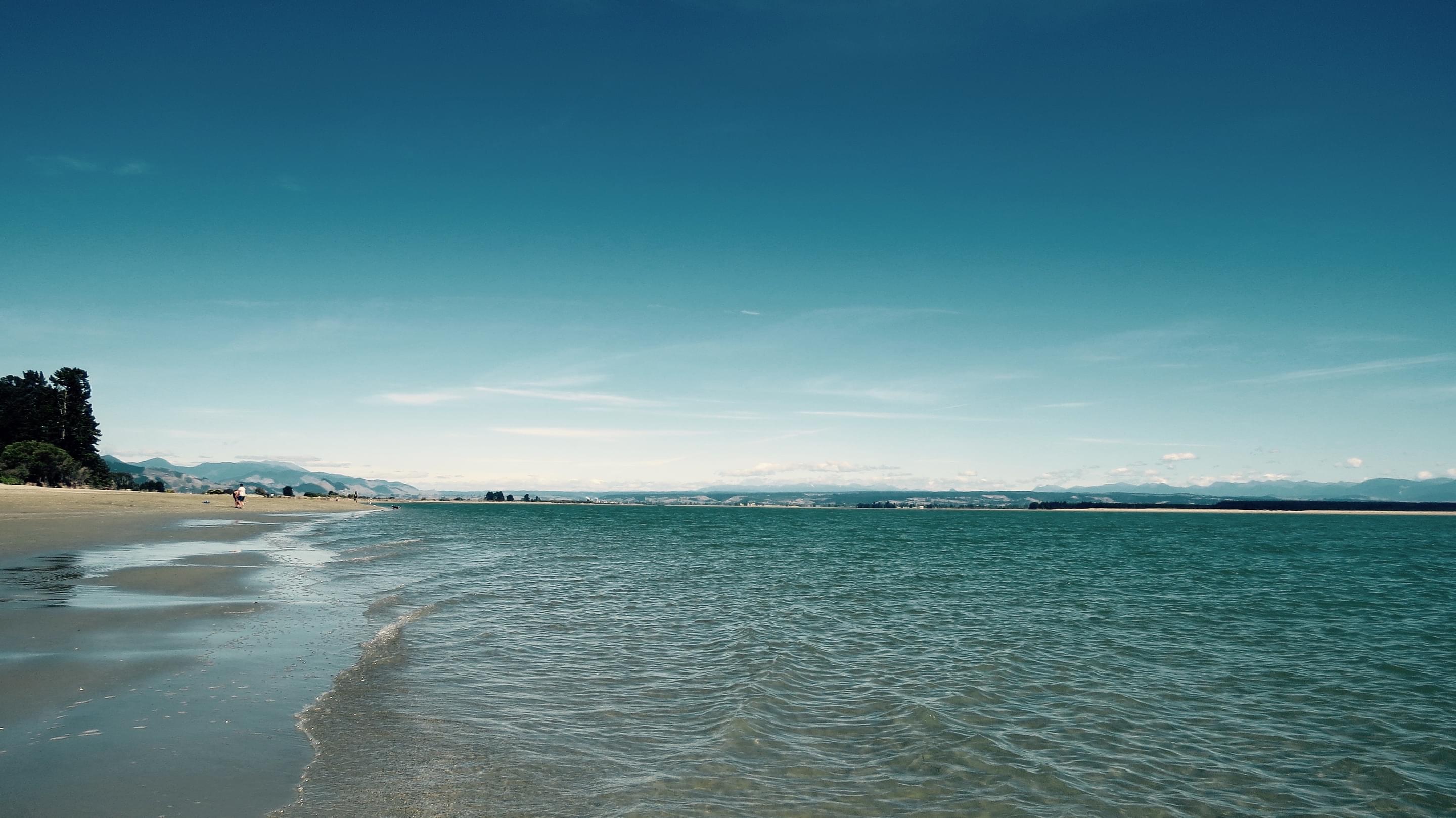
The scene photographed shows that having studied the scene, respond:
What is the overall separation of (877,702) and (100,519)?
184 ft

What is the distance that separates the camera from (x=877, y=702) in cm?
1299

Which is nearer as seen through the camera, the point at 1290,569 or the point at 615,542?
the point at 1290,569

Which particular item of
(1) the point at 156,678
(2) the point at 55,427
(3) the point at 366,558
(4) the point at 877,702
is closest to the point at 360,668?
(1) the point at 156,678

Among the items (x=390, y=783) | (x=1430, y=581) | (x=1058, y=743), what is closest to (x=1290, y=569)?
(x=1430, y=581)

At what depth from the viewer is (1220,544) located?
74.9 m

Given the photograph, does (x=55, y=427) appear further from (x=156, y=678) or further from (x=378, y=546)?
(x=156, y=678)

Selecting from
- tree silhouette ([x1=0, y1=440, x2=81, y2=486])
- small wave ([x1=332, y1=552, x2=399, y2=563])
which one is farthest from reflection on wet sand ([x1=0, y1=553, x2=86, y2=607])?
tree silhouette ([x1=0, y1=440, x2=81, y2=486])

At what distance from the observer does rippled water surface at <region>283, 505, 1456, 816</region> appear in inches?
353

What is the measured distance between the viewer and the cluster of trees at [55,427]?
82812mm

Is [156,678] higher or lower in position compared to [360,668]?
higher

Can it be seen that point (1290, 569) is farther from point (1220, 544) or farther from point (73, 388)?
point (73, 388)

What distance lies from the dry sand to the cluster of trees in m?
8.10

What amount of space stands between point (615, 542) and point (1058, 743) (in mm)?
55829

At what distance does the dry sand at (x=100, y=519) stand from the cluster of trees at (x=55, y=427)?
8.10 m
